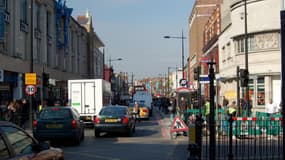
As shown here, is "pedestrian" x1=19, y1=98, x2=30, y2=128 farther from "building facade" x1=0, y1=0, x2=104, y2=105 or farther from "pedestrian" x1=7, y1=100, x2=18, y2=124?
"building facade" x1=0, y1=0, x2=104, y2=105

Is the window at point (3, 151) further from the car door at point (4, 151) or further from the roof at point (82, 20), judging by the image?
the roof at point (82, 20)

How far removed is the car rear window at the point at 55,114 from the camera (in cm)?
1670

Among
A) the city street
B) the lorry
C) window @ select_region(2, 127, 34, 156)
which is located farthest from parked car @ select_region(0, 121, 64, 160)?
the lorry

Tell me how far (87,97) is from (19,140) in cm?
2068

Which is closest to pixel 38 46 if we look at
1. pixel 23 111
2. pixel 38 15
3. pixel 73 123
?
pixel 38 15

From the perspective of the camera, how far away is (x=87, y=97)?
2658 centimetres

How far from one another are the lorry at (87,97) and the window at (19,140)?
1989 cm

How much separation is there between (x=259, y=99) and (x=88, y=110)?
52.8ft

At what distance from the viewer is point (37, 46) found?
37500mm

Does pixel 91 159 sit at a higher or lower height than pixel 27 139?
lower

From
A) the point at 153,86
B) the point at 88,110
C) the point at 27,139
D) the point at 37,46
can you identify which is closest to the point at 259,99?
the point at 88,110

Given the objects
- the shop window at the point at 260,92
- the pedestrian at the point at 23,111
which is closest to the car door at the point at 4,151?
the pedestrian at the point at 23,111

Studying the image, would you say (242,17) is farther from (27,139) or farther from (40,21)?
(27,139)

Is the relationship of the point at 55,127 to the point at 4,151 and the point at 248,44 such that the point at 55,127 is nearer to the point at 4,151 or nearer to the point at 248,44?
the point at 4,151
